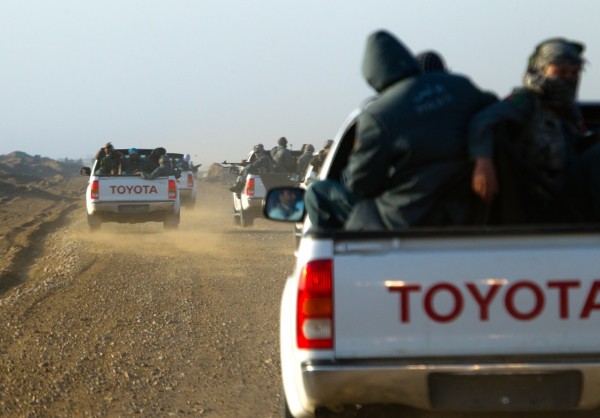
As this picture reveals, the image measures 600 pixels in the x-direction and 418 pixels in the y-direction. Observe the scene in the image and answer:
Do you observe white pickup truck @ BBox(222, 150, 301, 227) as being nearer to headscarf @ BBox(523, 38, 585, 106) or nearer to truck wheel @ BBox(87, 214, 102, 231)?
truck wheel @ BBox(87, 214, 102, 231)

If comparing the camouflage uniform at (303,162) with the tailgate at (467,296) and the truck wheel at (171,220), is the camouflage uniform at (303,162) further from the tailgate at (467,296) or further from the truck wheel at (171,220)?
the tailgate at (467,296)

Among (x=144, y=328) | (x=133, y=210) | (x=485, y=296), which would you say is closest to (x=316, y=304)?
(x=485, y=296)

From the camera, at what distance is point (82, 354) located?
9.44 metres

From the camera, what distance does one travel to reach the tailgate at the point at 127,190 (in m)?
23.8

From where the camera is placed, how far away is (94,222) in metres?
24.6

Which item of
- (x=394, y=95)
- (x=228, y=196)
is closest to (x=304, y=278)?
(x=394, y=95)

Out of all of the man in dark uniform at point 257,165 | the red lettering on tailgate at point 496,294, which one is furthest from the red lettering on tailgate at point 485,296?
the man in dark uniform at point 257,165

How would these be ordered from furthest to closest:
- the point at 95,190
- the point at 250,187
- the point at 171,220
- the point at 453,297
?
the point at 250,187, the point at 171,220, the point at 95,190, the point at 453,297

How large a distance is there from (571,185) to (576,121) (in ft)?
1.41

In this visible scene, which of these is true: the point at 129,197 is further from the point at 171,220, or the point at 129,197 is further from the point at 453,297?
the point at 453,297

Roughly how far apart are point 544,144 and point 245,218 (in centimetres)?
2111

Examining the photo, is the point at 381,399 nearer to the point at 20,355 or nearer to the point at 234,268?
the point at 20,355

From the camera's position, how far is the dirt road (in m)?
7.70

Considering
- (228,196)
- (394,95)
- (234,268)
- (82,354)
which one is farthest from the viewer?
(228,196)
